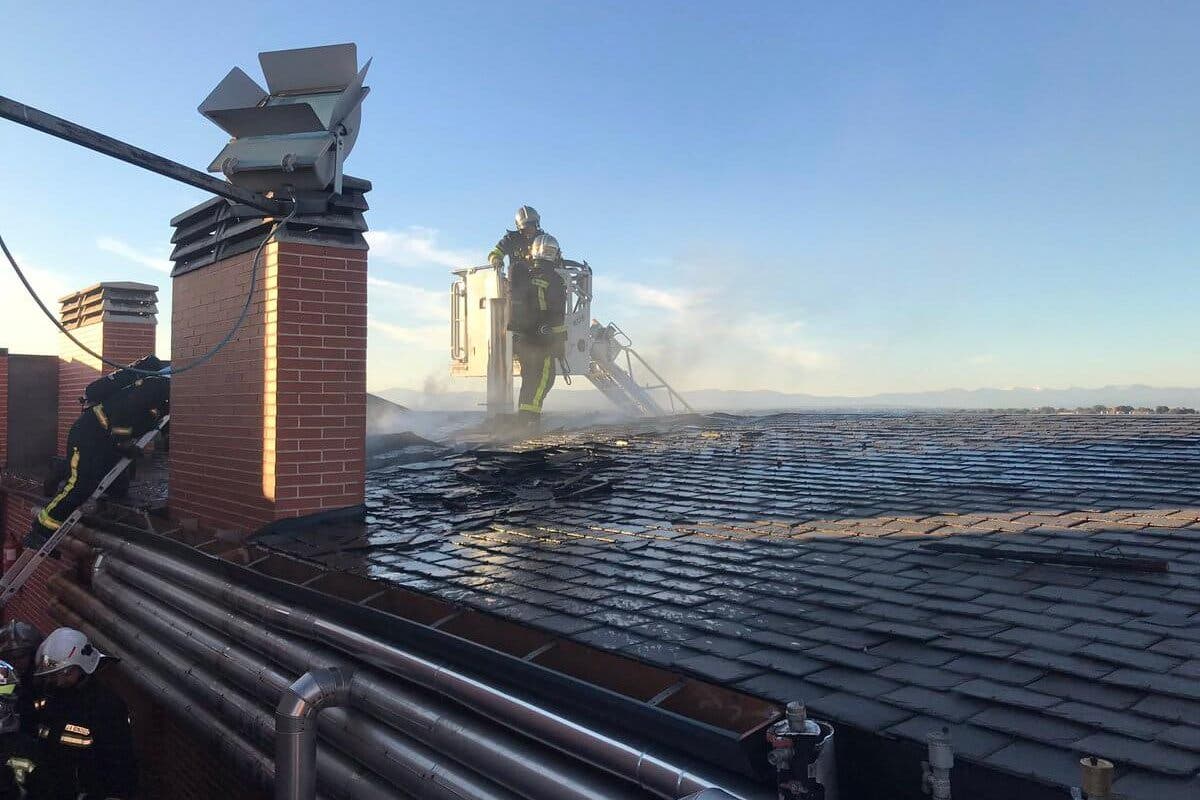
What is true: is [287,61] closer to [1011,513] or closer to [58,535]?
[58,535]

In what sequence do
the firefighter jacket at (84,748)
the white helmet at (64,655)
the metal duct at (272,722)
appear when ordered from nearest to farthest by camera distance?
the metal duct at (272,722)
the firefighter jacket at (84,748)
the white helmet at (64,655)

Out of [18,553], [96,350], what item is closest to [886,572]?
[18,553]

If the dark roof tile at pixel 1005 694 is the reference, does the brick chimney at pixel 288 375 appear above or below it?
above

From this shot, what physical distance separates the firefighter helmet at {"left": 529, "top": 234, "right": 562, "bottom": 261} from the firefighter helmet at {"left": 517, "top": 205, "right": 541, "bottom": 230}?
1.23 ft

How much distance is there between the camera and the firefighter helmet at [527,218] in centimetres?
1361

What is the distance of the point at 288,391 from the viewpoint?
18.4ft

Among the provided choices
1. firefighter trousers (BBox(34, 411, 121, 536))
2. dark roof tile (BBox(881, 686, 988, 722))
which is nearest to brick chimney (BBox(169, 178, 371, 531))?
firefighter trousers (BBox(34, 411, 121, 536))

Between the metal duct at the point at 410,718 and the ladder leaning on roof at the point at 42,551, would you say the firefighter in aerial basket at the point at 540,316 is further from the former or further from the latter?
the metal duct at the point at 410,718

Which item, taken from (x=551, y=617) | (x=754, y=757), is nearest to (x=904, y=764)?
(x=754, y=757)

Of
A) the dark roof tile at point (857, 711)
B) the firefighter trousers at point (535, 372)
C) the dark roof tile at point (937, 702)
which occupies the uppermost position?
the firefighter trousers at point (535, 372)

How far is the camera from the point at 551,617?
3256 millimetres

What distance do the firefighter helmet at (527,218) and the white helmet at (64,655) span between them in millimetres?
10105

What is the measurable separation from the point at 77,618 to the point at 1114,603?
7476 mm

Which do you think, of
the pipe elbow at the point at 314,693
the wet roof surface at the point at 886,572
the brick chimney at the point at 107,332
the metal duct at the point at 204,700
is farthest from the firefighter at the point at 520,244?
the pipe elbow at the point at 314,693
